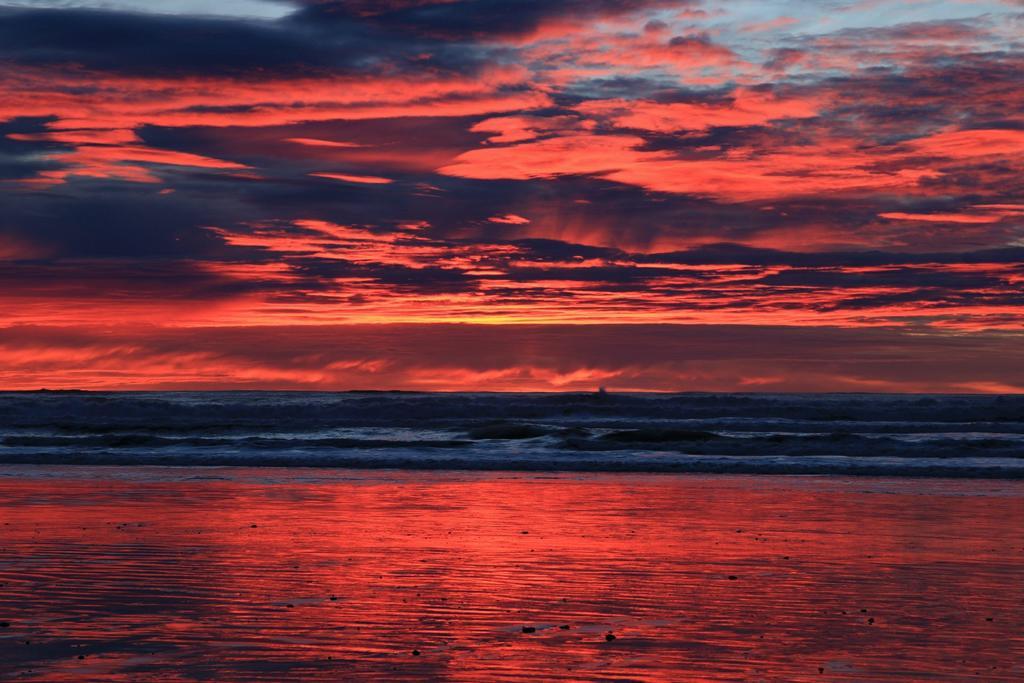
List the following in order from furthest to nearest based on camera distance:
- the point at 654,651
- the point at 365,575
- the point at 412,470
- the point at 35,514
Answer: the point at 412,470
the point at 35,514
the point at 365,575
the point at 654,651

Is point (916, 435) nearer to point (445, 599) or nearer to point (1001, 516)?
point (1001, 516)

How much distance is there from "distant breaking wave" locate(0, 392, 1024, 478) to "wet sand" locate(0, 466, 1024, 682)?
9.34 m

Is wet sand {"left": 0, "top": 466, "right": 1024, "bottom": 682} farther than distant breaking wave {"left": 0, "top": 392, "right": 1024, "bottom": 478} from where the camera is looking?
No

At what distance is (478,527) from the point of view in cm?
1702

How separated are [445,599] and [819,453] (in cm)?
2430

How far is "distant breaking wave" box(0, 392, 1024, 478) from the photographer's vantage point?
101 ft

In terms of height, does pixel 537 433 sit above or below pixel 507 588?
below

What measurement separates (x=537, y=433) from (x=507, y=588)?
3163 centimetres

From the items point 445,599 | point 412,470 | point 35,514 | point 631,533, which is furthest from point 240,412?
point 445,599

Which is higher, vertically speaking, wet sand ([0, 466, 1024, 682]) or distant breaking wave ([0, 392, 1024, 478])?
wet sand ([0, 466, 1024, 682])

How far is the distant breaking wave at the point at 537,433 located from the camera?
30781mm

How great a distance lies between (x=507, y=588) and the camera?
39.7 feet

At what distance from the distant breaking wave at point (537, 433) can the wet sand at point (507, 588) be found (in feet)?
30.6

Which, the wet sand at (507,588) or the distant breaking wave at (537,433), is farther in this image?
the distant breaking wave at (537,433)
